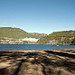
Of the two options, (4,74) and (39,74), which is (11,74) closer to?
(4,74)

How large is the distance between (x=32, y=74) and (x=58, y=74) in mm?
943

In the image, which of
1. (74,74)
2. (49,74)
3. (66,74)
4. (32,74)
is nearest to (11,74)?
(32,74)

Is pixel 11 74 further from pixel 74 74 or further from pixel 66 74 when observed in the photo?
pixel 74 74

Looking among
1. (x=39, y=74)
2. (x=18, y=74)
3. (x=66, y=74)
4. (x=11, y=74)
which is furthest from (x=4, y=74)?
(x=66, y=74)

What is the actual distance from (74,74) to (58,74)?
599 mm

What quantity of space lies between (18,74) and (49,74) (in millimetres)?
1101

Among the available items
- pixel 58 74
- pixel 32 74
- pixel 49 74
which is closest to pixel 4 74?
pixel 32 74

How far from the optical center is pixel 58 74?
3736 millimetres

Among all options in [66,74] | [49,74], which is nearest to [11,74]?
[49,74]

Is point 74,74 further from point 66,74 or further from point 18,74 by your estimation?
point 18,74

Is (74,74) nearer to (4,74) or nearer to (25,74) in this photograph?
(25,74)

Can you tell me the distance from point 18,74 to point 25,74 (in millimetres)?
247

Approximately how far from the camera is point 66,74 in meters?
3.78

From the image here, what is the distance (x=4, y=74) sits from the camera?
3.63 metres
